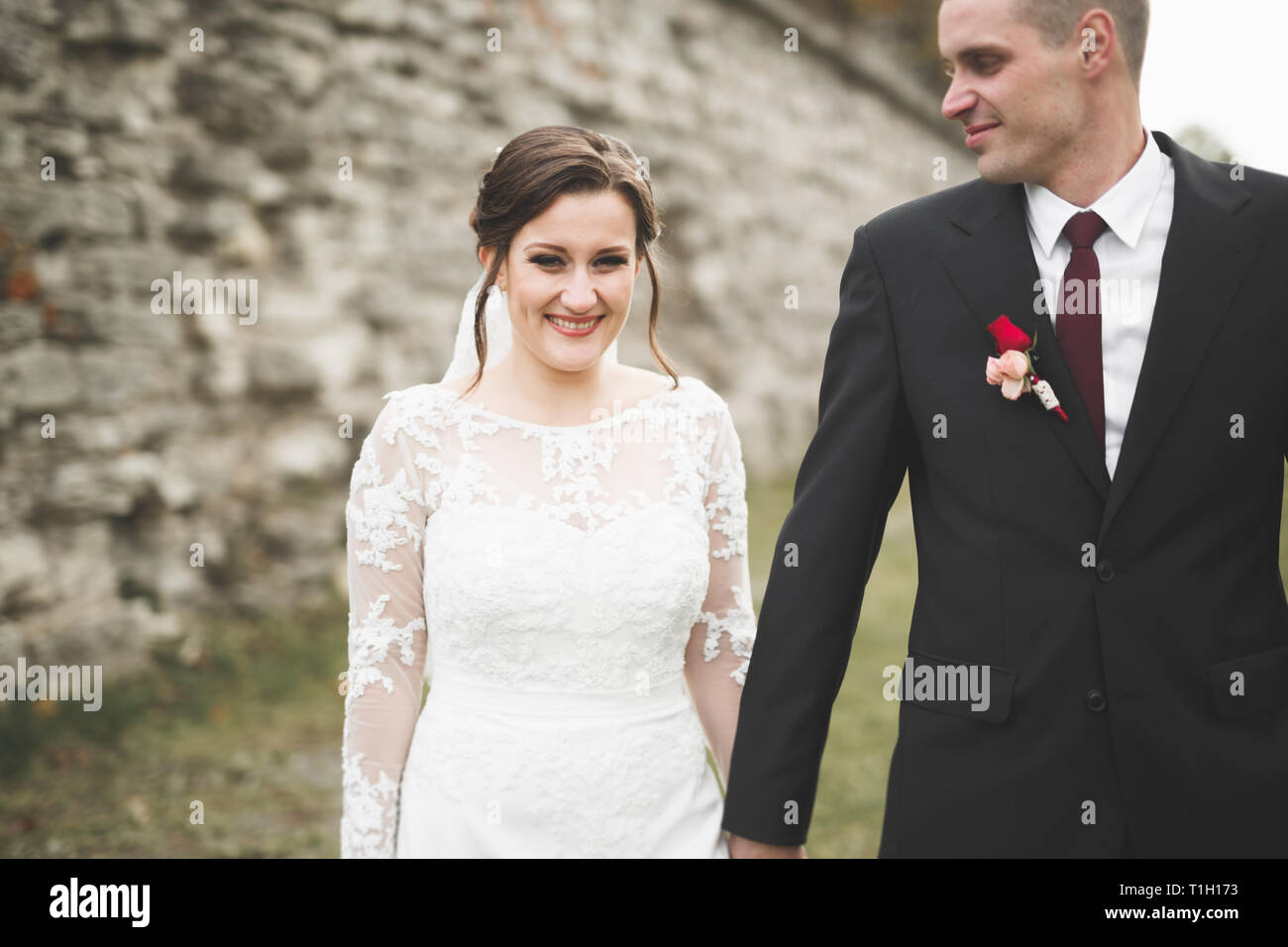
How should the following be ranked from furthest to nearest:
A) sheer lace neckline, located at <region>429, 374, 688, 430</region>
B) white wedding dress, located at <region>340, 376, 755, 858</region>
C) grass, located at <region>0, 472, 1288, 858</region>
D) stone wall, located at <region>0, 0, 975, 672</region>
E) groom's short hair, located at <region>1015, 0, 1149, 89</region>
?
1. stone wall, located at <region>0, 0, 975, 672</region>
2. grass, located at <region>0, 472, 1288, 858</region>
3. sheer lace neckline, located at <region>429, 374, 688, 430</region>
4. white wedding dress, located at <region>340, 376, 755, 858</region>
5. groom's short hair, located at <region>1015, 0, 1149, 89</region>

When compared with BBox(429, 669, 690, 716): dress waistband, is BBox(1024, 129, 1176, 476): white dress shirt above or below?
above

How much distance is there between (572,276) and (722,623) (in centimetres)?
97

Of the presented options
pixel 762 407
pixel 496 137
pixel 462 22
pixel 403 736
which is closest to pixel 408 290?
pixel 496 137

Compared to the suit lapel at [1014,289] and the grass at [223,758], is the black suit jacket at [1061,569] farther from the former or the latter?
the grass at [223,758]

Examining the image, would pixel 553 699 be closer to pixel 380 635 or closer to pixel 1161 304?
pixel 380 635

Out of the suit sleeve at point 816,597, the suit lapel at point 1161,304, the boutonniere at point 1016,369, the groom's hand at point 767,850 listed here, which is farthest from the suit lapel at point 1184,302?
the groom's hand at point 767,850

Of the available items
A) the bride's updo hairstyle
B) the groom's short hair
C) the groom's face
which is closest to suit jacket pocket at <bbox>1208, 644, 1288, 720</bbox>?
the groom's face

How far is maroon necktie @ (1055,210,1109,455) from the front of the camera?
2229mm

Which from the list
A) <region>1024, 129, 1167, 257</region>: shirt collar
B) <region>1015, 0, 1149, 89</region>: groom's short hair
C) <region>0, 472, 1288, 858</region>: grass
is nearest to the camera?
<region>1015, 0, 1149, 89</region>: groom's short hair

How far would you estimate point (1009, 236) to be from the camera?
2.38m

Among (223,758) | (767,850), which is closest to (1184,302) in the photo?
(767,850)

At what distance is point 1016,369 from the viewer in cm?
220

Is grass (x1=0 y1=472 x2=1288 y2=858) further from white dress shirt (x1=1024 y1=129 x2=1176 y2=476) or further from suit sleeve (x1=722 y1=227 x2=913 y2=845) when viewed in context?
white dress shirt (x1=1024 y1=129 x2=1176 y2=476)

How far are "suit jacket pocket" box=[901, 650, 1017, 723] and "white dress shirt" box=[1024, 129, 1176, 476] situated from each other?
472 mm
